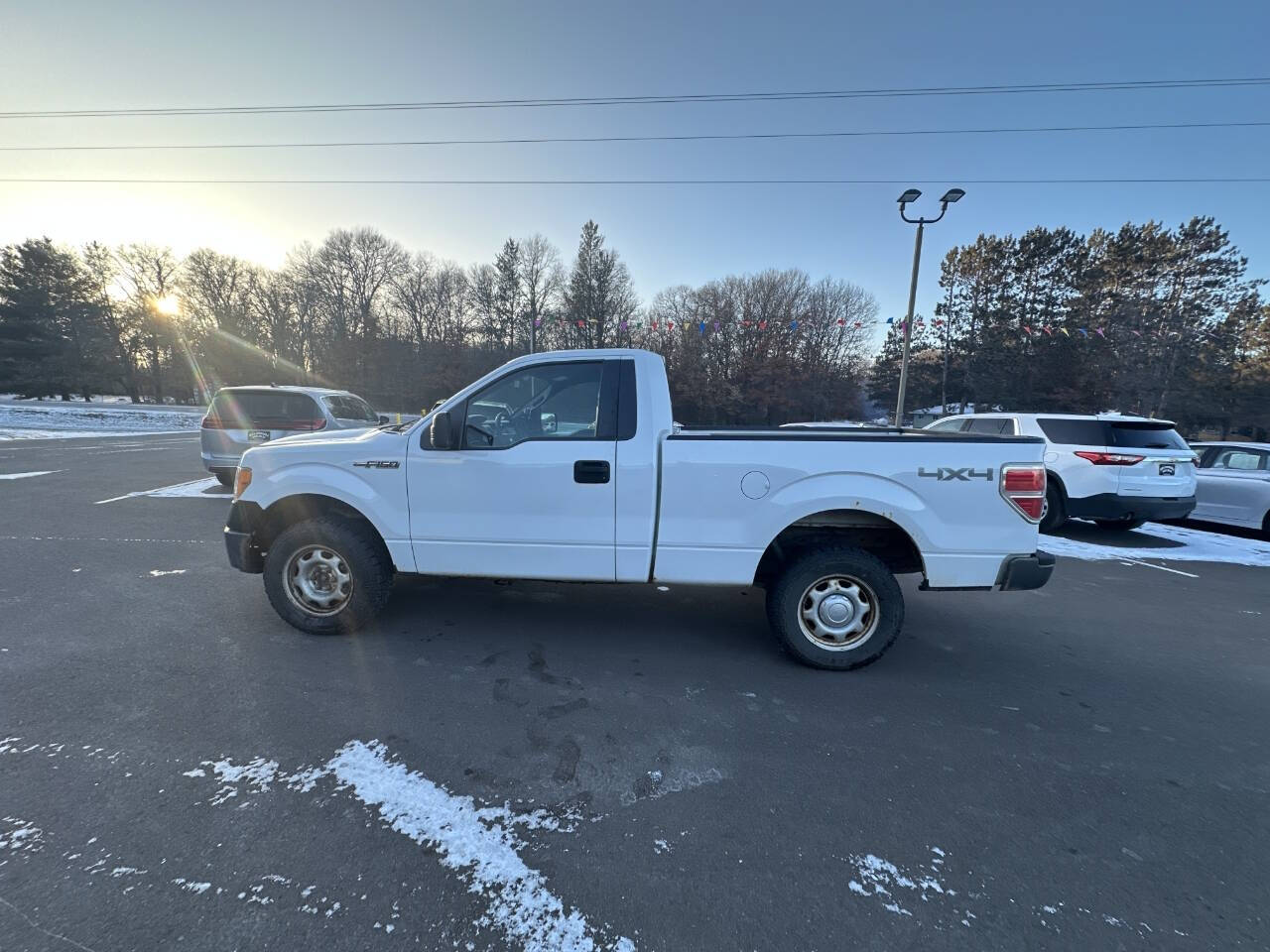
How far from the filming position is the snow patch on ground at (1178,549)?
22.1 feet

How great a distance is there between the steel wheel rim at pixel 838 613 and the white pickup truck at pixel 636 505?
0.03ft

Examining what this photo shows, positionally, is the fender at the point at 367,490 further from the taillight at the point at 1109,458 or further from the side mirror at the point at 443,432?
the taillight at the point at 1109,458

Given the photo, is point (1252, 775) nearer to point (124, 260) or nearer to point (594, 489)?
point (594, 489)

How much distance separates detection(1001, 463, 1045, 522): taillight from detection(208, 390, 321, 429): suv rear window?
9399mm

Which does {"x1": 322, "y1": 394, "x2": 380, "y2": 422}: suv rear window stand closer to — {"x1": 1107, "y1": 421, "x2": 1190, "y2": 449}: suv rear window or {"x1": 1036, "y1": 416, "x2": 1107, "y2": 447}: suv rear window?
{"x1": 1036, "y1": 416, "x2": 1107, "y2": 447}: suv rear window

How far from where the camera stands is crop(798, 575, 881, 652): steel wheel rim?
136 inches

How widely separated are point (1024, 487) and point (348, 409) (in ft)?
33.5

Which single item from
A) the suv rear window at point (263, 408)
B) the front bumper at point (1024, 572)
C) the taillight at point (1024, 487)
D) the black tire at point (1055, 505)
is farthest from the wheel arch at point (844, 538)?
the suv rear window at point (263, 408)

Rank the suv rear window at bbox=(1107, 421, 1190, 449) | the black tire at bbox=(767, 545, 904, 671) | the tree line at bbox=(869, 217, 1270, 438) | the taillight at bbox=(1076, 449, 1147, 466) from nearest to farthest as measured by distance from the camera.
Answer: the black tire at bbox=(767, 545, 904, 671) < the taillight at bbox=(1076, 449, 1147, 466) < the suv rear window at bbox=(1107, 421, 1190, 449) < the tree line at bbox=(869, 217, 1270, 438)

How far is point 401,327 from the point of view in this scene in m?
46.4

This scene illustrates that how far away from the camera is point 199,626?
3891 mm

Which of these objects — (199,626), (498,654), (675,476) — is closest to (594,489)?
(675,476)

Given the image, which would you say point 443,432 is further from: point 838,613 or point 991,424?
point 991,424

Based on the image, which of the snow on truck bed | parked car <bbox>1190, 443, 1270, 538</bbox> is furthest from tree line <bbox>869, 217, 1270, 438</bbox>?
the snow on truck bed
